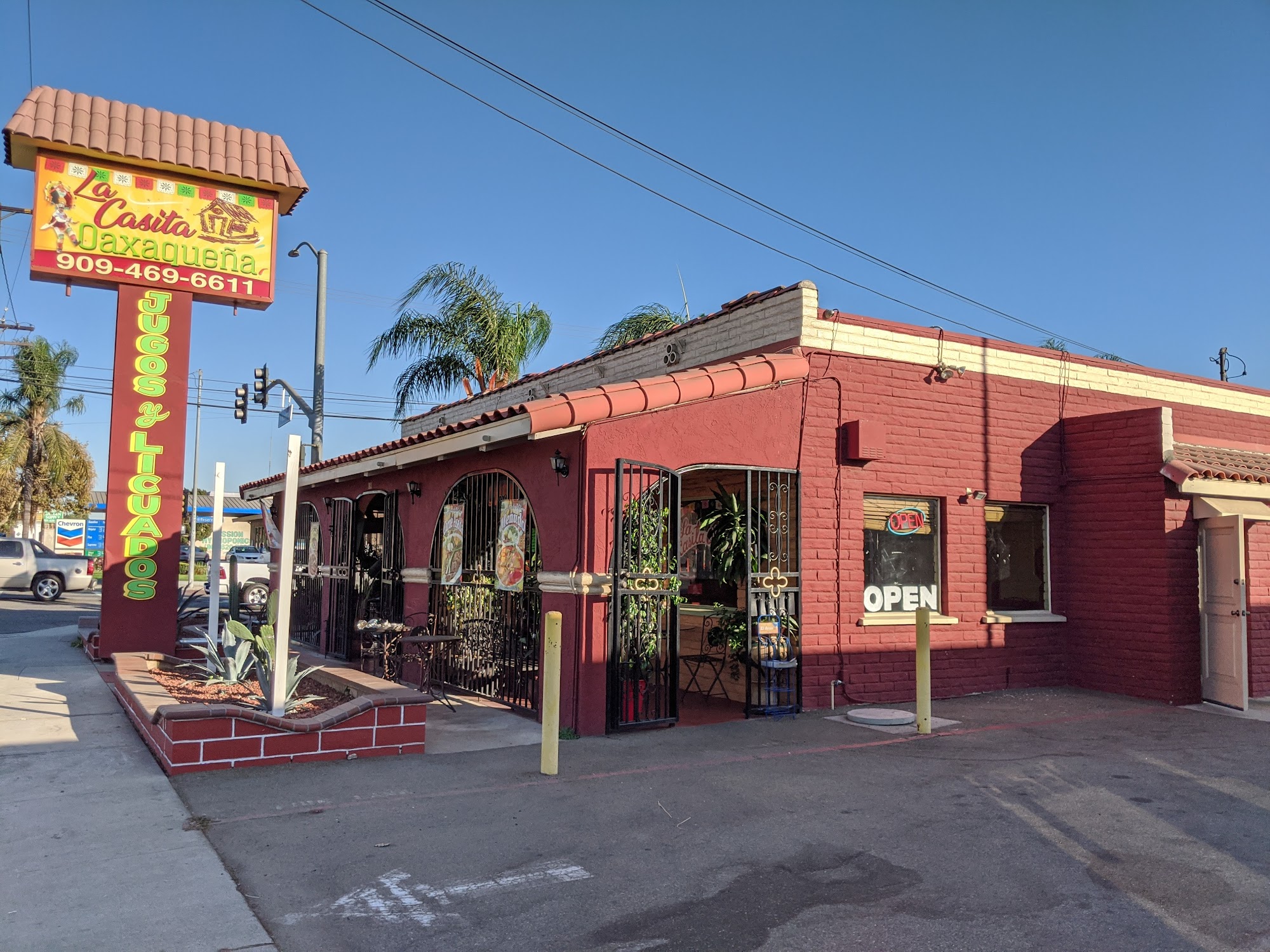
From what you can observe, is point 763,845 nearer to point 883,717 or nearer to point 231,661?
point 883,717

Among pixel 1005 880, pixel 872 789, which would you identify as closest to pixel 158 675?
pixel 872 789

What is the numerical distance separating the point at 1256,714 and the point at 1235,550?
1694 mm

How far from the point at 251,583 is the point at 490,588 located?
51.1ft

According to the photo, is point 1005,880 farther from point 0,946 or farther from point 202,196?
point 202,196

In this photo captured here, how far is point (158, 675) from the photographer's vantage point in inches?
367

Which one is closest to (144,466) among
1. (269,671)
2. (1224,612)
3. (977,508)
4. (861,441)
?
(269,671)

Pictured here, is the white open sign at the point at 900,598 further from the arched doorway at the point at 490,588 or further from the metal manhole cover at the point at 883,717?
the arched doorway at the point at 490,588

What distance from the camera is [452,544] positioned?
36.2ft

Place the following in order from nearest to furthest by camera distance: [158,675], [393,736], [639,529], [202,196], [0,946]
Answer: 1. [0,946]
2. [393,736]
3. [639,529]
4. [158,675]
5. [202,196]

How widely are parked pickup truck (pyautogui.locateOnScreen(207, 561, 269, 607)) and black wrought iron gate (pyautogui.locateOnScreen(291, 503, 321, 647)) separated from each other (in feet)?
7.48

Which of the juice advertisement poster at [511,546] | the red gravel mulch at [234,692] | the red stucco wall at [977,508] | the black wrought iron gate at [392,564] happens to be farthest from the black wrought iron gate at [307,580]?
the red stucco wall at [977,508]

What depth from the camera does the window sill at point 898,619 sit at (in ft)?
→ 33.8

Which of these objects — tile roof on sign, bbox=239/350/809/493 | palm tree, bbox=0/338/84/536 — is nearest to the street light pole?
tile roof on sign, bbox=239/350/809/493

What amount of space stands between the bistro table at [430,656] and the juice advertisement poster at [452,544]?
0.71m
